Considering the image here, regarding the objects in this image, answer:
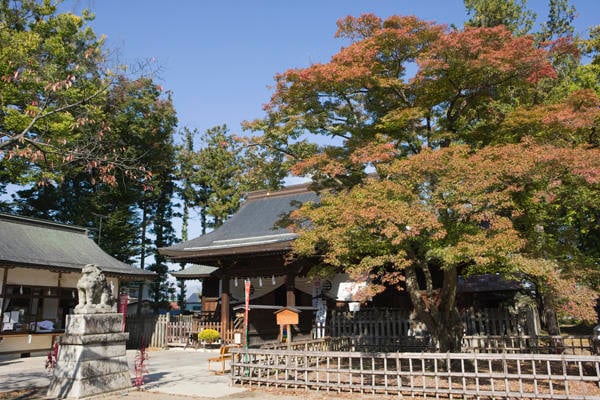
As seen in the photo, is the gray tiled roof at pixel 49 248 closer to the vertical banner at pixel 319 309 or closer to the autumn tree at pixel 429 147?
the vertical banner at pixel 319 309

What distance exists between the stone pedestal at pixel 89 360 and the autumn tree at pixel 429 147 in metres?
4.72

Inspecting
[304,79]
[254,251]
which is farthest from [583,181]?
[254,251]

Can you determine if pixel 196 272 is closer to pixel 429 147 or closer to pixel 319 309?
pixel 319 309

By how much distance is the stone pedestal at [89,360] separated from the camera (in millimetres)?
8234

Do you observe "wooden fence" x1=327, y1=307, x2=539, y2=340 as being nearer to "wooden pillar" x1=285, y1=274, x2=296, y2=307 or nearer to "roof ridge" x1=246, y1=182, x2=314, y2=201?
"wooden pillar" x1=285, y1=274, x2=296, y2=307

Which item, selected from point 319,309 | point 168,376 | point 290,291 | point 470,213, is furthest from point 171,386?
point 470,213

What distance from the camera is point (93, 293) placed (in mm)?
8984

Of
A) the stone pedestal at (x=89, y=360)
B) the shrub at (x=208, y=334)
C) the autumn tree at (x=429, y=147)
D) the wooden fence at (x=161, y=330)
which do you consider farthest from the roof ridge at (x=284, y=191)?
the stone pedestal at (x=89, y=360)

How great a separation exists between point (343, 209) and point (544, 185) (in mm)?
4400

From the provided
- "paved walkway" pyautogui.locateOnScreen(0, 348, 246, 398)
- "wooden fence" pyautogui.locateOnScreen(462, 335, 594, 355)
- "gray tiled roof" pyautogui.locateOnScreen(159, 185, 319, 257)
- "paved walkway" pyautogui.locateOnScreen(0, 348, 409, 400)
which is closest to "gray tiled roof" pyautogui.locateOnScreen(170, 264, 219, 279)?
"gray tiled roof" pyautogui.locateOnScreen(159, 185, 319, 257)

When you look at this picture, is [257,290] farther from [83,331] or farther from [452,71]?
[452,71]

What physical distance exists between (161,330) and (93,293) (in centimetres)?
1090

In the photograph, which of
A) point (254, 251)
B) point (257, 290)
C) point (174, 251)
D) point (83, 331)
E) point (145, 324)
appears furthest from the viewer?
point (257, 290)

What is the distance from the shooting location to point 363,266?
9305 millimetres
